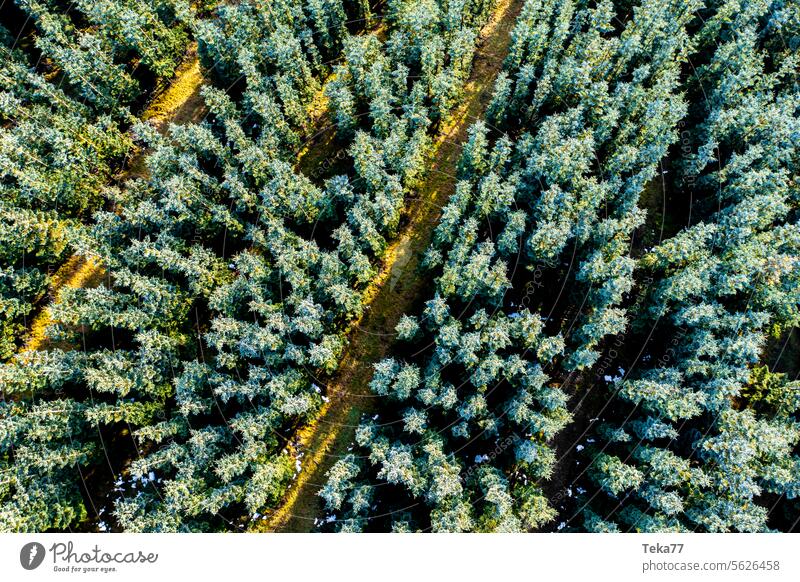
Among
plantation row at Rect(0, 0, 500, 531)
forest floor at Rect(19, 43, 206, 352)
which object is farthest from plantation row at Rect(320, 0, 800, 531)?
forest floor at Rect(19, 43, 206, 352)

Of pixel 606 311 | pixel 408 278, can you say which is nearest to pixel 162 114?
pixel 408 278

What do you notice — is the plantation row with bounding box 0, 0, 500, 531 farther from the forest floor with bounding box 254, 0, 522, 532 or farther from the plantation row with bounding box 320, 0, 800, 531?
the plantation row with bounding box 320, 0, 800, 531
